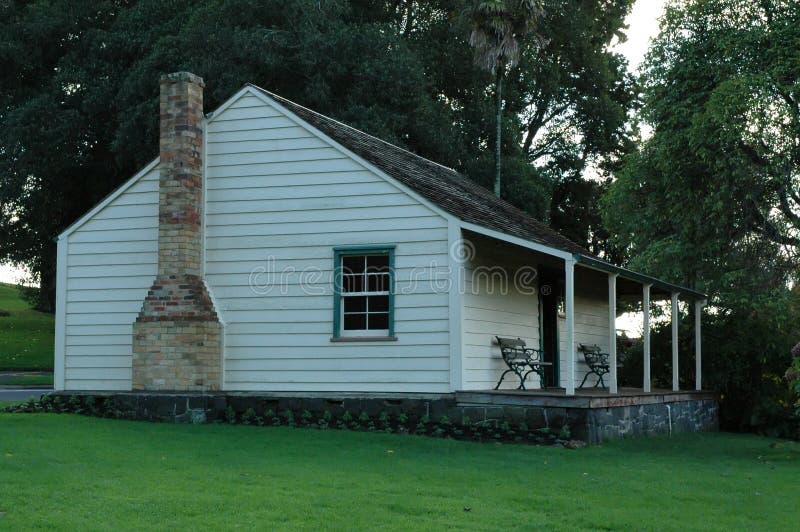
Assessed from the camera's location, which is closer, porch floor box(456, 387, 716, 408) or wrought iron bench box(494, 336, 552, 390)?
porch floor box(456, 387, 716, 408)

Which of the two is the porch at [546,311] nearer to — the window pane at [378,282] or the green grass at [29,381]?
the window pane at [378,282]

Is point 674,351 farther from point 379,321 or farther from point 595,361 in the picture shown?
point 379,321

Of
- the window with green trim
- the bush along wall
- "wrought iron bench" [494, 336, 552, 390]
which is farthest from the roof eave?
the window with green trim

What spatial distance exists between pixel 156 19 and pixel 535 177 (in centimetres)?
1301

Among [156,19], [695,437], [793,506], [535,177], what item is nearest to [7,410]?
[695,437]

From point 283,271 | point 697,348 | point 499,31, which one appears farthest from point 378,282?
point 499,31

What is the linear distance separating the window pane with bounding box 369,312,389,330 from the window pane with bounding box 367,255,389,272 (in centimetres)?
69

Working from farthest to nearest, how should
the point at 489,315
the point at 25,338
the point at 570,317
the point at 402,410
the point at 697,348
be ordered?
1. the point at 25,338
2. the point at 697,348
3. the point at 489,315
4. the point at 402,410
5. the point at 570,317

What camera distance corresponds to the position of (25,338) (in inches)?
1720

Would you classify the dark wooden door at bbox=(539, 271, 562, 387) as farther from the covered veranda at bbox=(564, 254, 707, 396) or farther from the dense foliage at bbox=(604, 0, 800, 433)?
the dense foliage at bbox=(604, 0, 800, 433)

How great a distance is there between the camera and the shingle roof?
51.1ft

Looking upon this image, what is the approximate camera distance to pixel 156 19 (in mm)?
30953

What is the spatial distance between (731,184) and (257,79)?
13.5m

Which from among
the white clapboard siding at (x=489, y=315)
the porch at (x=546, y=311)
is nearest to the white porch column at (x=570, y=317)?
the porch at (x=546, y=311)
